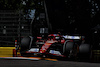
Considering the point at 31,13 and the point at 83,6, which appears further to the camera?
the point at 31,13

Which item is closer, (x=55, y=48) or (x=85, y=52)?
(x=85, y=52)

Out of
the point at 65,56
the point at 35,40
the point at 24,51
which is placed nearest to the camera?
the point at 65,56

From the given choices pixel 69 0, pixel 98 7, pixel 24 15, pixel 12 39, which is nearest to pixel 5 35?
pixel 12 39

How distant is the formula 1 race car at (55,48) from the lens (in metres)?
10.2

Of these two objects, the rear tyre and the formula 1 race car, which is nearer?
the rear tyre

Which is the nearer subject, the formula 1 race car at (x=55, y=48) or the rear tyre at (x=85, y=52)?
the rear tyre at (x=85, y=52)

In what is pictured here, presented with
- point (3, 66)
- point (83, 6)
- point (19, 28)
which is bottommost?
point (3, 66)

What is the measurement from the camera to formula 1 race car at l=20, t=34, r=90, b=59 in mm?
10235

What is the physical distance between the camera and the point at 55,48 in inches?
433

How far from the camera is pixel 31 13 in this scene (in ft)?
59.2

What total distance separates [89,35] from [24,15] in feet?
15.2

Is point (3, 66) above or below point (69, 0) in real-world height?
below

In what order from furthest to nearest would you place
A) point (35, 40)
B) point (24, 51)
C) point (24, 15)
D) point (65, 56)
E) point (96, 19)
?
point (24, 15)
point (96, 19)
point (35, 40)
point (24, 51)
point (65, 56)

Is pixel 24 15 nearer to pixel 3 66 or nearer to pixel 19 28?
pixel 19 28
